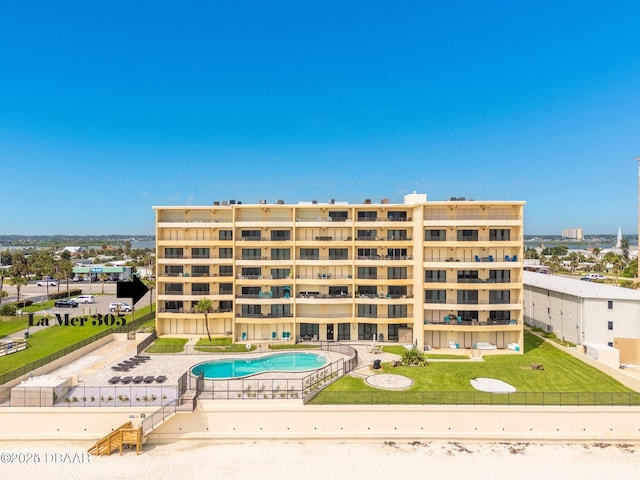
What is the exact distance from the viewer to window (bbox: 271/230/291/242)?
4672 centimetres

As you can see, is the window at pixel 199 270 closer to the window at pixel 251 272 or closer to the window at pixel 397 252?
the window at pixel 251 272

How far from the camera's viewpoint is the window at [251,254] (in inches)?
1845

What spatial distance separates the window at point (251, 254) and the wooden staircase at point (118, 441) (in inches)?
912

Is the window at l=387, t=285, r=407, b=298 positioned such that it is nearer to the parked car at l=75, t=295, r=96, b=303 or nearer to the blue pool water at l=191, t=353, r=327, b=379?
the blue pool water at l=191, t=353, r=327, b=379

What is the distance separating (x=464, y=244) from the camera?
42.2m

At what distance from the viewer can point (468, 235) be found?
43.4 m

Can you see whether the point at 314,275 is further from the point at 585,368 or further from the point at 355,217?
the point at 585,368

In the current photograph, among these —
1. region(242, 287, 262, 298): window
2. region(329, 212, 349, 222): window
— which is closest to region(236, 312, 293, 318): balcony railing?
region(242, 287, 262, 298): window

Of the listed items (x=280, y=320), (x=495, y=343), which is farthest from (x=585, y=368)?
(x=280, y=320)

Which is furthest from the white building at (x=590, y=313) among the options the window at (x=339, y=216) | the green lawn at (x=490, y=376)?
the window at (x=339, y=216)

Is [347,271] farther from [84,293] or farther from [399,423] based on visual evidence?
[84,293]

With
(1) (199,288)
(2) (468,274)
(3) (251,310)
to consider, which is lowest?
(3) (251,310)

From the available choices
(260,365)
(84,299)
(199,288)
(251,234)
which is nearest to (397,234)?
(251,234)

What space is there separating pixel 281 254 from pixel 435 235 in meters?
17.6
